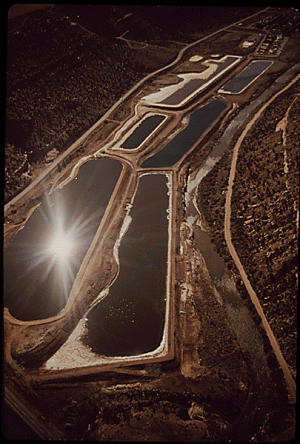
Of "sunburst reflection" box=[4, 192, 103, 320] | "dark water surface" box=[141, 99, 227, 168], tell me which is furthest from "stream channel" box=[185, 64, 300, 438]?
"sunburst reflection" box=[4, 192, 103, 320]

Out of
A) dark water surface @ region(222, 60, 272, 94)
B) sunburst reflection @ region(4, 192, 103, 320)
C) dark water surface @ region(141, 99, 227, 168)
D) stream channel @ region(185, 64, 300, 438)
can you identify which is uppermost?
dark water surface @ region(222, 60, 272, 94)

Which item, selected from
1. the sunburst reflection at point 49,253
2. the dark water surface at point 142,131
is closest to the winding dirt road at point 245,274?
the dark water surface at point 142,131

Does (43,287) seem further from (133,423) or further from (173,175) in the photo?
(173,175)

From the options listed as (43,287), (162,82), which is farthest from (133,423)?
(162,82)

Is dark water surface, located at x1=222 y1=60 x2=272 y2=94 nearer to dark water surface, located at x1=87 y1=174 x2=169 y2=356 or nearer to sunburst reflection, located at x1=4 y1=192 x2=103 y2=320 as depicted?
dark water surface, located at x1=87 y1=174 x2=169 y2=356

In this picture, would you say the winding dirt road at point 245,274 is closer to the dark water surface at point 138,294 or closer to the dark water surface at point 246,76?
the dark water surface at point 138,294

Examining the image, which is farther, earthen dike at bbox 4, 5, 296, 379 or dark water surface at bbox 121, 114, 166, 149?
dark water surface at bbox 121, 114, 166, 149
